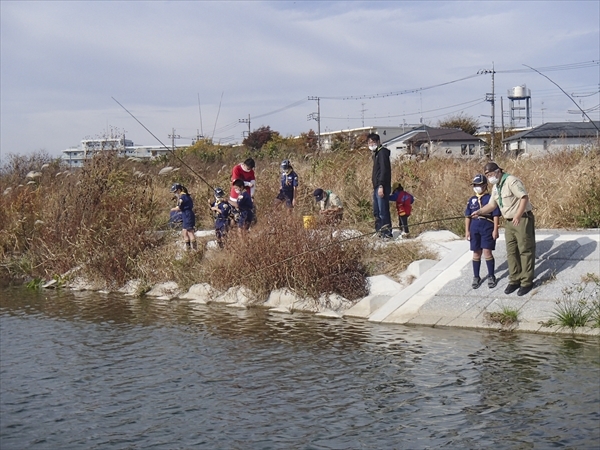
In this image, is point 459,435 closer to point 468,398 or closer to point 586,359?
point 468,398

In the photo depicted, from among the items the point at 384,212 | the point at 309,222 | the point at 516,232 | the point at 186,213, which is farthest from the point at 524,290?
the point at 186,213

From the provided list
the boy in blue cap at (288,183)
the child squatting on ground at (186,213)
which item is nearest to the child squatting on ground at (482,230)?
the boy in blue cap at (288,183)

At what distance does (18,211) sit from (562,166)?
522 inches

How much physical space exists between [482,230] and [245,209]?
16.8 ft

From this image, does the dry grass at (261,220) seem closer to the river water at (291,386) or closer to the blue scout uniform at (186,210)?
the blue scout uniform at (186,210)

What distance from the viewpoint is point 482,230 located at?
38.9 feet

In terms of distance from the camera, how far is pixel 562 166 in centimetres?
1805

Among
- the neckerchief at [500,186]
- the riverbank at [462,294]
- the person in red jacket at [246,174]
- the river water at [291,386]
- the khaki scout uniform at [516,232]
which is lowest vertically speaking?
the river water at [291,386]

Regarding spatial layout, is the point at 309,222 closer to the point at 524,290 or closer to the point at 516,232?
the point at 516,232

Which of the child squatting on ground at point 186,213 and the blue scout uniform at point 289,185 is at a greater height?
the blue scout uniform at point 289,185

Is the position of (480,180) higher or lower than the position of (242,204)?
higher

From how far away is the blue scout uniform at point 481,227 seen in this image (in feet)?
38.8

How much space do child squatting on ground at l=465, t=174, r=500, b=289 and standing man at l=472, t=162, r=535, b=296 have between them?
238 millimetres

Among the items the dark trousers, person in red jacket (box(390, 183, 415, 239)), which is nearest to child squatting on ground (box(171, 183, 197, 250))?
the dark trousers
